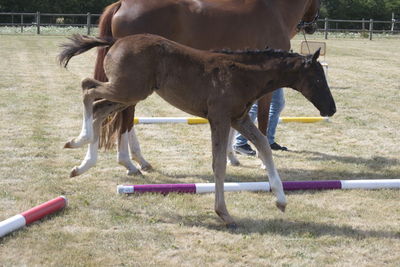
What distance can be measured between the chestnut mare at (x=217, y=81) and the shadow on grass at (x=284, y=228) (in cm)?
16

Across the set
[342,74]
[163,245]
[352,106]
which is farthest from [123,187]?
[342,74]

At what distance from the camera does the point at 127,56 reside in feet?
16.2

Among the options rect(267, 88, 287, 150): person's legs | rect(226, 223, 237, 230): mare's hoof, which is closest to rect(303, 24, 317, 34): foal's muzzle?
rect(267, 88, 287, 150): person's legs

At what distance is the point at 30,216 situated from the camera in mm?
4730

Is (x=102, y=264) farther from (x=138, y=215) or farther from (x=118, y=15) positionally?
(x=118, y=15)

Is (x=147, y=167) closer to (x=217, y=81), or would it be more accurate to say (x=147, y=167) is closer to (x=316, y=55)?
(x=217, y=81)

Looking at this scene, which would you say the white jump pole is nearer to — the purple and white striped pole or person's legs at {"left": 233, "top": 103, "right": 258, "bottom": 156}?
person's legs at {"left": 233, "top": 103, "right": 258, "bottom": 156}

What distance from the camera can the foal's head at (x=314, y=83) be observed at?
492 centimetres

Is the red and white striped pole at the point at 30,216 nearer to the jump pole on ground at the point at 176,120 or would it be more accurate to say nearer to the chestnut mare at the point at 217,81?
the chestnut mare at the point at 217,81

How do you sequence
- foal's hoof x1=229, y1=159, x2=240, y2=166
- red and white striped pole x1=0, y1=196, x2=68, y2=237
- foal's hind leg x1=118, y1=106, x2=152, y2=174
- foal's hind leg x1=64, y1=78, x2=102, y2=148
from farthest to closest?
foal's hoof x1=229, y1=159, x2=240, y2=166 → foal's hind leg x1=118, y1=106, x2=152, y2=174 → foal's hind leg x1=64, y1=78, x2=102, y2=148 → red and white striped pole x1=0, y1=196, x2=68, y2=237

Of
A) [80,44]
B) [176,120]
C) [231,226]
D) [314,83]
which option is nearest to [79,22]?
[176,120]

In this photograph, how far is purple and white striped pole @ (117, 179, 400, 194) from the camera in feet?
A: 18.7

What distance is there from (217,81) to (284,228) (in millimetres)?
1384

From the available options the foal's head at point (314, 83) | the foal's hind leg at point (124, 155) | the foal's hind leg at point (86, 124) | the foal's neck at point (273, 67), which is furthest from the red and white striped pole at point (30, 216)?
the foal's head at point (314, 83)
